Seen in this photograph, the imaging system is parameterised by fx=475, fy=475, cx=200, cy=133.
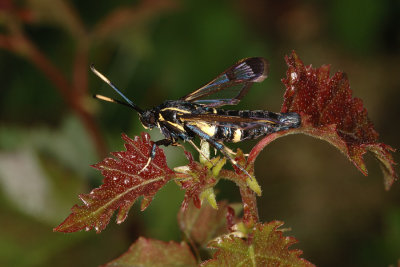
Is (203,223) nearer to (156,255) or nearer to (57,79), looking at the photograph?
(156,255)

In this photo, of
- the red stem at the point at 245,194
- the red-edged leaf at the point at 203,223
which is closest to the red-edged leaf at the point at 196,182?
the red stem at the point at 245,194

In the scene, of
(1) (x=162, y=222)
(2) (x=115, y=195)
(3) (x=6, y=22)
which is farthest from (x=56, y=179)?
(2) (x=115, y=195)

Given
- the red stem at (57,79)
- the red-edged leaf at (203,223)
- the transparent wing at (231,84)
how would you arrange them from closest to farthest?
the red-edged leaf at (203,223) < the transparent wing at (231,84) < the red stem at (57,79)

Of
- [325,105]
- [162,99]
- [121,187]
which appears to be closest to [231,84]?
[325,105]

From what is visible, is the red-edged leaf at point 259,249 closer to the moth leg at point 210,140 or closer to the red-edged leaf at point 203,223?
the moth leg at point 210,140

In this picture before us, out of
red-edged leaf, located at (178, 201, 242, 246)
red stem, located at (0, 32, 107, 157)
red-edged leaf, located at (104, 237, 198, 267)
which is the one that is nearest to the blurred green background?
red stem, located at (0, 32, 107, 157)

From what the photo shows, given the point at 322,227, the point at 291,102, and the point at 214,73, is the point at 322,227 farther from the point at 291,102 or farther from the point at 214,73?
the point at 291,102
